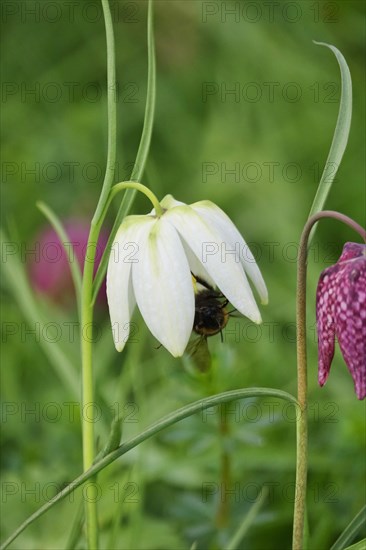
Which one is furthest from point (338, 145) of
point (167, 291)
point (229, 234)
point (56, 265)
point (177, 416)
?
point (56, 265)

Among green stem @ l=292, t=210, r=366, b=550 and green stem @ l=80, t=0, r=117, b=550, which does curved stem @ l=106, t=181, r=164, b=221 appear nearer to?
green stem @ l=80, t=0, r=117, b=550

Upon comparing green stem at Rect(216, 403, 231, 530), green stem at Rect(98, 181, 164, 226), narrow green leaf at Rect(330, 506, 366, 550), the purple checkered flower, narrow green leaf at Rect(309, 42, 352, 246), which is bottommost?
green stem at Rect(216, 403, 231, 530)

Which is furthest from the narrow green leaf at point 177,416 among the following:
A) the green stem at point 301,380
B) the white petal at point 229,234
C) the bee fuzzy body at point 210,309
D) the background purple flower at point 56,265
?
the background purple flower at point 56,265

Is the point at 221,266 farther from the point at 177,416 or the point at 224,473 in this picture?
the point at 224,473

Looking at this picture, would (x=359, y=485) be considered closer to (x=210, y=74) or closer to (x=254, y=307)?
(x=254, y=307)

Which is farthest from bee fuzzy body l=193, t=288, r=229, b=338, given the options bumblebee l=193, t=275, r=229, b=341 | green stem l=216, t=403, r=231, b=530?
green stem l=216, t=403, r=231, b=530

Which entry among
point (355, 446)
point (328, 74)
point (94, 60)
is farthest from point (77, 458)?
point (94, 60)
